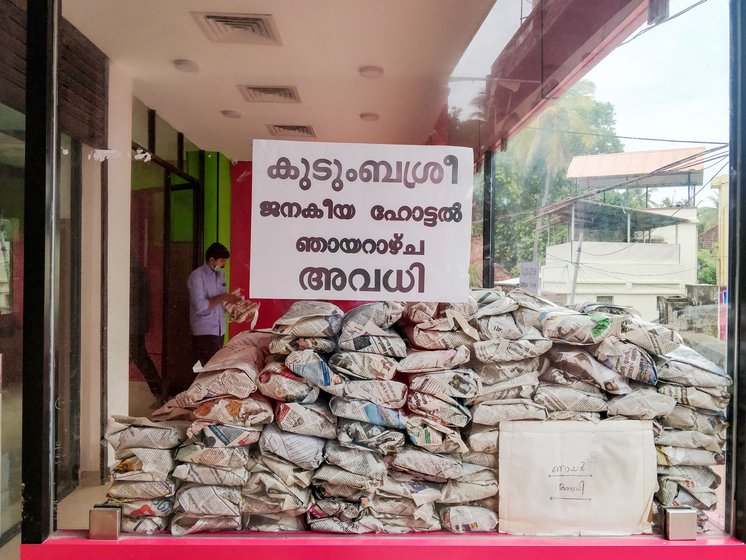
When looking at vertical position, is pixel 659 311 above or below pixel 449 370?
above

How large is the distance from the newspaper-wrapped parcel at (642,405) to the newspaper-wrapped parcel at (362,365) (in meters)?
0.73

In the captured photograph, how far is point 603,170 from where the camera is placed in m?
1.71

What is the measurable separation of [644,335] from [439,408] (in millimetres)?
703

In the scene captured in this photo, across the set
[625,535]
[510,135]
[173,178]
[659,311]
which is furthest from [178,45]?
[625,535]

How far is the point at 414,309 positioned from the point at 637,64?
3.76 feet

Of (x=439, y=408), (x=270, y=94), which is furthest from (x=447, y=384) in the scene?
(x=270, y=94)

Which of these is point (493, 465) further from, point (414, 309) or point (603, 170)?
point (603, 170)

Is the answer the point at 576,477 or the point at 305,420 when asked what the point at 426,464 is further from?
the point at 576,477

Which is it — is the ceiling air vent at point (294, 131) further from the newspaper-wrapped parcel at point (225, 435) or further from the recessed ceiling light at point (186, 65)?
the newspaper-wrapped parcel at point (225, 435)

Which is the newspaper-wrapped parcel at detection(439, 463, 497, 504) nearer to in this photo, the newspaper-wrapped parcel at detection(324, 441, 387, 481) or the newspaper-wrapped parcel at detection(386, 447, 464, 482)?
the newspaper-wrapped parcel at detection(386, 447, 464, 482)

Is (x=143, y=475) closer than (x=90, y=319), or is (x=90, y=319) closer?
(x=143, y=475)

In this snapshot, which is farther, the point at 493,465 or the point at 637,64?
the point at 637,64

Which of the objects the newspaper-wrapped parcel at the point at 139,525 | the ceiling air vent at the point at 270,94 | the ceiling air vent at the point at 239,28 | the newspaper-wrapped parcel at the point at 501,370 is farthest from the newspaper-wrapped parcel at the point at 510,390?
the ceiling air vent at the point at 239,28

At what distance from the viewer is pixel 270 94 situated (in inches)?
67.7
